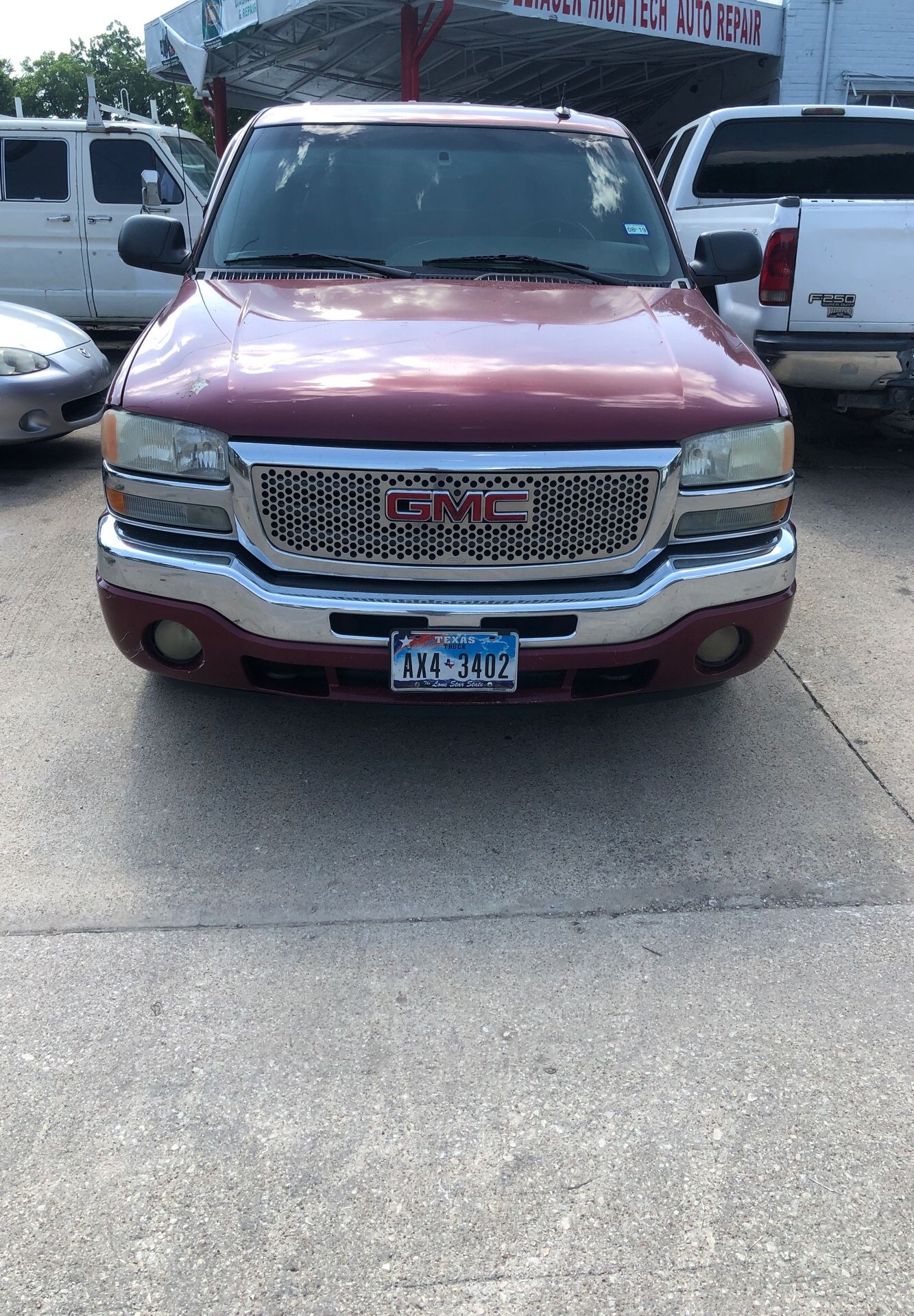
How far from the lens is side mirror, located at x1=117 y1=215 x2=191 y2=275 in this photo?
4.27 metres

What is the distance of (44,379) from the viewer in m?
6.42

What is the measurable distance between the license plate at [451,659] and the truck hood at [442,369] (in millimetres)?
492

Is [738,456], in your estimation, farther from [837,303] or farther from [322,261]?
[837,303]

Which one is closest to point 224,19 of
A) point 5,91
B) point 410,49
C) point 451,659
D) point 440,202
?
point 410,49

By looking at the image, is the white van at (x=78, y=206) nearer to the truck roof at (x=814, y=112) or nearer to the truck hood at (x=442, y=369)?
the truck roof at (x=814, y=112)

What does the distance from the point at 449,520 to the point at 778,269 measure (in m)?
3.96

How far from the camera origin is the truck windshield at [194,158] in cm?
1035

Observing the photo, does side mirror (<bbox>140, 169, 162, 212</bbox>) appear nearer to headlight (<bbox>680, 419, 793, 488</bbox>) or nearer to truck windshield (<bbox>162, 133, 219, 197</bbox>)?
truck windshield (<bbox>162, 133, 219, 197</bbox>)

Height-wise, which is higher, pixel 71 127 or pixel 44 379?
pixel 71 127

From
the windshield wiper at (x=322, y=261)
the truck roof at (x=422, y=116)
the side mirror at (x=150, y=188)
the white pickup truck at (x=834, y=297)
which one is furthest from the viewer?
the side mirror at (x=150, y=188)

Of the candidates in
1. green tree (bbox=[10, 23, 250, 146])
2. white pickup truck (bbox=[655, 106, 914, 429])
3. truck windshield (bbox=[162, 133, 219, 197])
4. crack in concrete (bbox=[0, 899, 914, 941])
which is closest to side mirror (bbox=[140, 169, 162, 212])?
truck windshield (bbox=[162, 133, 219, 197])

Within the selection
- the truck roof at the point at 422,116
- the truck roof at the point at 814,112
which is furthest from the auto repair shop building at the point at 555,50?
the truck roof at the point at 422,116

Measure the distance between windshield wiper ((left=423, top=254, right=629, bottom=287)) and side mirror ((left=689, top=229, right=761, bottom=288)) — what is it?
26.4 inches

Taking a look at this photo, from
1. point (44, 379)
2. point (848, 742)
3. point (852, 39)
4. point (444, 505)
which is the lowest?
point (848, 742)
